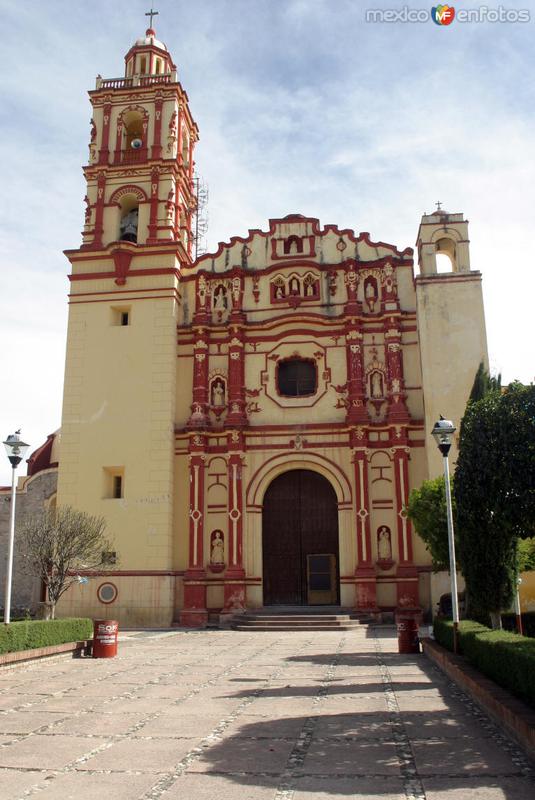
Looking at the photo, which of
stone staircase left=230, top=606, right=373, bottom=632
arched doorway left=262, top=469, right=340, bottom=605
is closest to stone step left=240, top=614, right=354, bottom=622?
stone staircase left=230, top=606, right=373, bottom=632

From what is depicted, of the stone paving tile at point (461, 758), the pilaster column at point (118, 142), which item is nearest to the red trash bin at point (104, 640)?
the stone paving tile at point (461, 758)

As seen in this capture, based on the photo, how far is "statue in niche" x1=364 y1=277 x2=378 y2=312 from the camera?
88.4ft

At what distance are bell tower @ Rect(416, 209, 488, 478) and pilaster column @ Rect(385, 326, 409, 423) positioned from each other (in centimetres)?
83

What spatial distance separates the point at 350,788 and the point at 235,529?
18953mm

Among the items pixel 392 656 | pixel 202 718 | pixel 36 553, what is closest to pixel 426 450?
pixel 392 656

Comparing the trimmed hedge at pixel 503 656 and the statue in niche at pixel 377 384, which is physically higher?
the statue in niche at pixel 377 384

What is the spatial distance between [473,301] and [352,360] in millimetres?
4684

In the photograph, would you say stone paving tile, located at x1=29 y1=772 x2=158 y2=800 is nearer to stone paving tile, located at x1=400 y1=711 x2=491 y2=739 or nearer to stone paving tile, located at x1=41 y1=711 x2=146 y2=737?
stone paving tile, located at x1=41 y1=711 x2=146 y2=737

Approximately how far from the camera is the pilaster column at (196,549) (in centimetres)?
2412

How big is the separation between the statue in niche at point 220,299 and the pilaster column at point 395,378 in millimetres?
6151

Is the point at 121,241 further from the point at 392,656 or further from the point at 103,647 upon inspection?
the point at 392,656

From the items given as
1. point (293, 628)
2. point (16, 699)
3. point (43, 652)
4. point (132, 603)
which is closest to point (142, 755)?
point (16, 699)

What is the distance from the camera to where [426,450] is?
24984 millimetres

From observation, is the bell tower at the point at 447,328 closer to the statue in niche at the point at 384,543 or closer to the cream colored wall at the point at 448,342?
the cream colored wall at the point at 448,342
